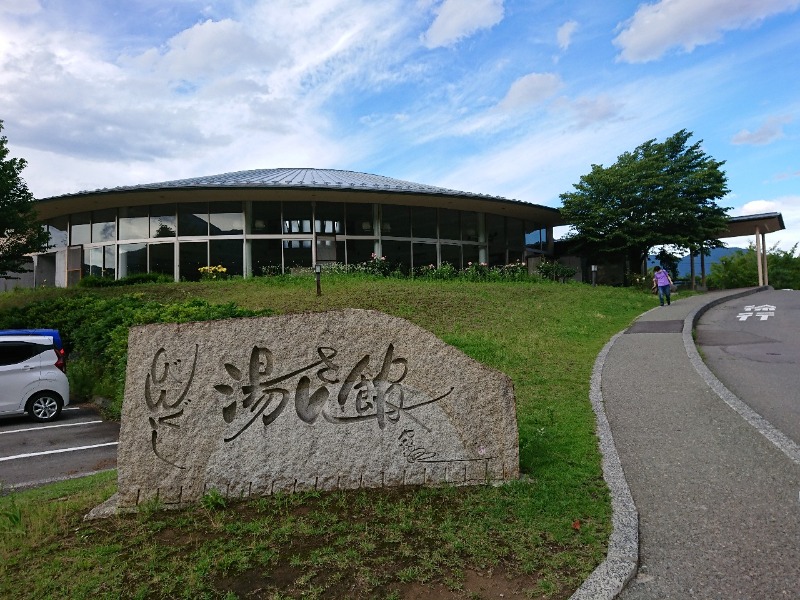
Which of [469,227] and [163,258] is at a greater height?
[469,227]

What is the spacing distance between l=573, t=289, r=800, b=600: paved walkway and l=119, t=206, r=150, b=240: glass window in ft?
76.6

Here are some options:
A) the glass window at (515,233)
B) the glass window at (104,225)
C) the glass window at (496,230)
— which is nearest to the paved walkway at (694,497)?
the glass window at (496,230)

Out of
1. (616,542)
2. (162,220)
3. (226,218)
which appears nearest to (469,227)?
(226,218)

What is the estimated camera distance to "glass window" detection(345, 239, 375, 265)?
2639 centimetres

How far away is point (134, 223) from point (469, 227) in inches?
646

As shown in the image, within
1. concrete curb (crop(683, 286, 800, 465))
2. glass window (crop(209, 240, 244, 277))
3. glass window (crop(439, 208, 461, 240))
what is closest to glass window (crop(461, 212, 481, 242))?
glass window (crop(439, 208, 461, 240))

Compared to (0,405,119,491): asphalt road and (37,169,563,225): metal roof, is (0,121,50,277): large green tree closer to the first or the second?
(37,169,563,225): metal roof

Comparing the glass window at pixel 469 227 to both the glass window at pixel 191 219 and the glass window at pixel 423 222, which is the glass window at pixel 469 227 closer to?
the glass window at pixel 423 222

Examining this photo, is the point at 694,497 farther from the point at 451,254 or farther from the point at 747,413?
the point at 451,254

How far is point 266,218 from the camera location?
2539cm

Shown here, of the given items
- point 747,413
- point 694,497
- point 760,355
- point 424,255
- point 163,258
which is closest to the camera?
point 694,497

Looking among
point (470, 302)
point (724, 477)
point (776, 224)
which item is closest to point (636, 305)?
point (470, 302)

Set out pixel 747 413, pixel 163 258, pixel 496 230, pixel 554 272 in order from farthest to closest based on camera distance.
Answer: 1. pixel 496 230
2. pixel 554 272
3. pixel 163 258
4. pixel 747 413

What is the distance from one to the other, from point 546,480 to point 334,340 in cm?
205
